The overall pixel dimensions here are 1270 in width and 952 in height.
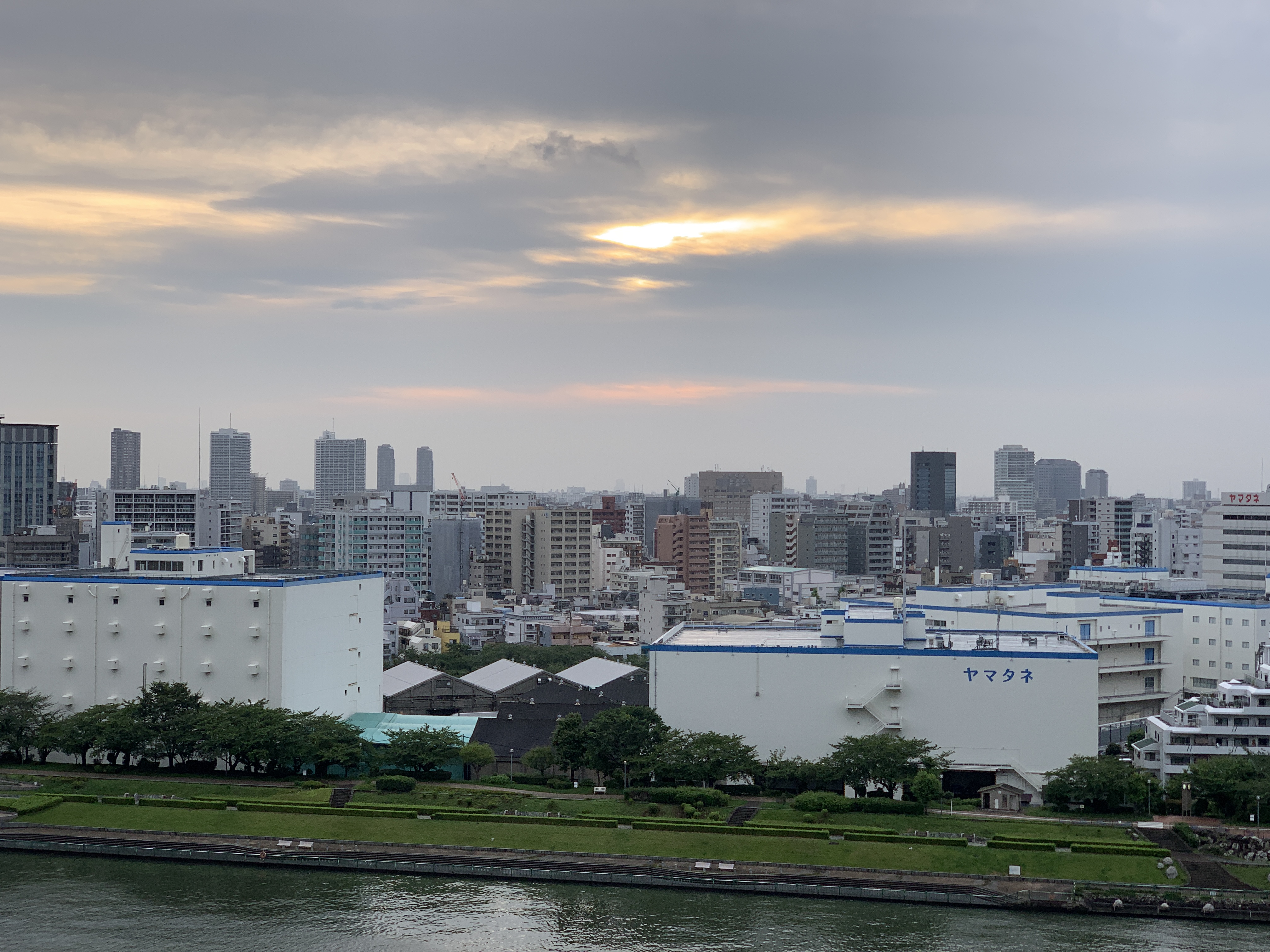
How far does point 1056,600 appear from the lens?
39.5 meters

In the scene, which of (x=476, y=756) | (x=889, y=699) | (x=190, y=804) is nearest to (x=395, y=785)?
(x=476, y=756)

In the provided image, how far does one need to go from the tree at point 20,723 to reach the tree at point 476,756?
374 inches

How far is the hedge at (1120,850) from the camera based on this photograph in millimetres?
23250

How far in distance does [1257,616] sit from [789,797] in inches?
734

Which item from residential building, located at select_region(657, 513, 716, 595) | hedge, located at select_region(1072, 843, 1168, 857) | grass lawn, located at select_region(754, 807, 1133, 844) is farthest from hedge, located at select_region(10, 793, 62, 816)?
residential building, located at select_region(657, 513, 716, 595)

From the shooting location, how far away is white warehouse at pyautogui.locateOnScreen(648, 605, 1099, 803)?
2802 cm

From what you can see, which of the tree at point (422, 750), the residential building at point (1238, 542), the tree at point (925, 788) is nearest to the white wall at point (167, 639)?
the tree at point (422, 750)

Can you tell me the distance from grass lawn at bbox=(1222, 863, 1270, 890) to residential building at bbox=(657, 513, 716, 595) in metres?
65.2

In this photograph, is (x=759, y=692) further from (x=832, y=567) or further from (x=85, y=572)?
(x=832, y=567)

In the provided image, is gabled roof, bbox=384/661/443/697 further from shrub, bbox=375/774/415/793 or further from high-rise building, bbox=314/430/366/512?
high-rise building, bbox=314/430/366/512

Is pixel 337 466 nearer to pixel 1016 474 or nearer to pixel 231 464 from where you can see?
pixel 231 464

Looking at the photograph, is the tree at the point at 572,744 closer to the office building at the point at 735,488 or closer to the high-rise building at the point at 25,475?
the high-rise building at the point at 25,475

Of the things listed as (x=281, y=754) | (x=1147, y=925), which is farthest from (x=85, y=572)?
(x=1147, y=925)

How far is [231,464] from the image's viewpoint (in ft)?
529
